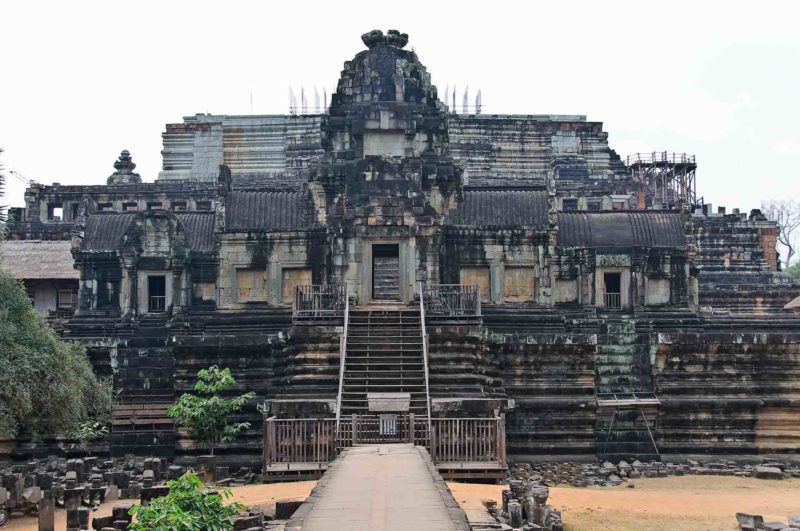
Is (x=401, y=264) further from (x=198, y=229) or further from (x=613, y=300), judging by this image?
(x=198, y=229)

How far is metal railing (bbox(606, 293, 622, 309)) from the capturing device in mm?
32625

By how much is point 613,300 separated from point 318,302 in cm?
910

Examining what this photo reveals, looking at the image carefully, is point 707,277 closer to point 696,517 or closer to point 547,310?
point 547,310

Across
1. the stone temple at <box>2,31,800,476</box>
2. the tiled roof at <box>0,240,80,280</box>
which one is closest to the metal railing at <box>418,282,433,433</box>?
the stone temple at <box>2,31,800,476</box>

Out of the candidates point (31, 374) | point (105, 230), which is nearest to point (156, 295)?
point (105, 230)

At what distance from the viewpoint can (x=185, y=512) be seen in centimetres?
1392

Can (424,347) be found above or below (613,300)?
below

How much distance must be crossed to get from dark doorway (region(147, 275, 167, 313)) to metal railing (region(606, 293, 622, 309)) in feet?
44.0

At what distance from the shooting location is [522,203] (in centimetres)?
3216

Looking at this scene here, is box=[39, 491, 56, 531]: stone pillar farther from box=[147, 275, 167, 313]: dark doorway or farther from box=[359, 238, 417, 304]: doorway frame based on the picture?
box=[147, 275, 167, 313]: dark doorway

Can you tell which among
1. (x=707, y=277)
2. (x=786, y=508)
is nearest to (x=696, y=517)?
(x=786, y=508)

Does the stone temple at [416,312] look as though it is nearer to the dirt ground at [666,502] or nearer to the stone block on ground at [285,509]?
the dirt ground at [666,502]

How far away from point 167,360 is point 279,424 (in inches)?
310

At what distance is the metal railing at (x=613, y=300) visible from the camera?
32.6 meters
